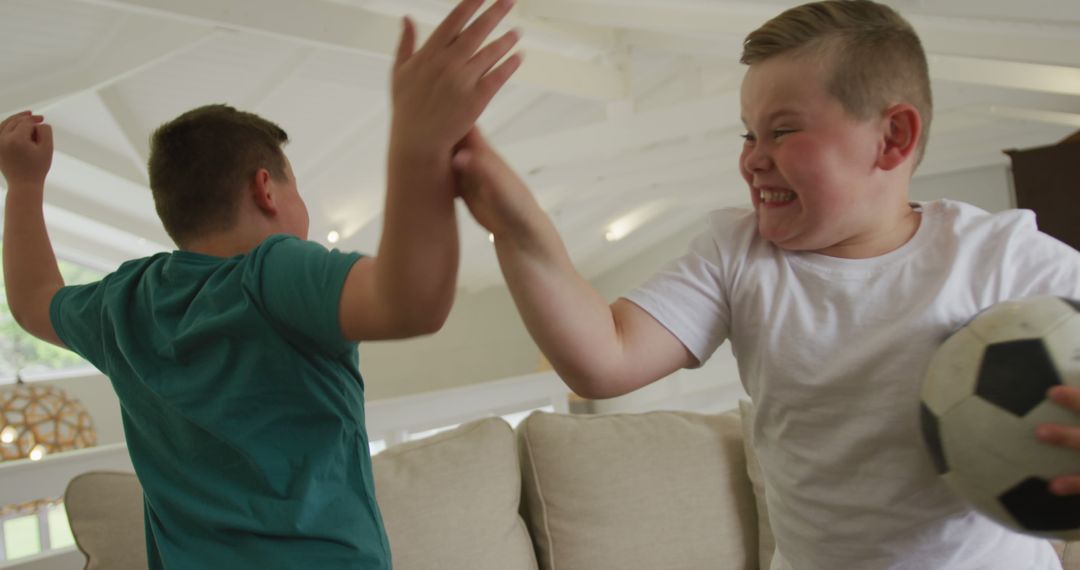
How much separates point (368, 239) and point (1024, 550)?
6.63 metres

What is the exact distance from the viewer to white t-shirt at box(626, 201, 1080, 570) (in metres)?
1.04

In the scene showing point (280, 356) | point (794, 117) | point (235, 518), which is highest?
point (794, 117)

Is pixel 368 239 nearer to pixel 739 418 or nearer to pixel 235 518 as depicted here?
pixel 739 418

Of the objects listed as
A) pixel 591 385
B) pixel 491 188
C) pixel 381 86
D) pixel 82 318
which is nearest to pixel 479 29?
pixel 491 188

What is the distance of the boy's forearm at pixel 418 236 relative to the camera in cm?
77

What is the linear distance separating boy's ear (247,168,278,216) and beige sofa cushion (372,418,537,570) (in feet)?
3.55

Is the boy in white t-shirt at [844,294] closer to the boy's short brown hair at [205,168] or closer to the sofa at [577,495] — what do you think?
the boy's short brown hair at [205,168]

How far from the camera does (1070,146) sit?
4.01m

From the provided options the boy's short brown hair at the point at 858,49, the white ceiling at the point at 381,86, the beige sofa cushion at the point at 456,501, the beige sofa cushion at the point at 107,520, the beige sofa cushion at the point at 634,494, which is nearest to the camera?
the boy's short brown hair at the point at 858,49

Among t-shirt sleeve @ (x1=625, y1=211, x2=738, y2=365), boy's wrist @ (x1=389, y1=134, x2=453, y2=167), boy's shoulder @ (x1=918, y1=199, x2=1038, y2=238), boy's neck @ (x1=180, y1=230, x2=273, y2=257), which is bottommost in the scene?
t-shirt sleeve @ (x1=625, y1=211, x2=738, y2=365)

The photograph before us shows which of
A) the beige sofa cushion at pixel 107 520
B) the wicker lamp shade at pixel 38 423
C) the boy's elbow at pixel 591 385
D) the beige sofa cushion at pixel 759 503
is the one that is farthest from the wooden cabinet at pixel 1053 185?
the wicker lamp shade at pixel 38 423

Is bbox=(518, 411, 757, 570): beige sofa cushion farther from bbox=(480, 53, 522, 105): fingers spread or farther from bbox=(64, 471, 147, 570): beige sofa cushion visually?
bbox=(480, 53, 522, 105): fingers spread

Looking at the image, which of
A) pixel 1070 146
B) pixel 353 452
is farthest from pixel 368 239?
pixel 353 452

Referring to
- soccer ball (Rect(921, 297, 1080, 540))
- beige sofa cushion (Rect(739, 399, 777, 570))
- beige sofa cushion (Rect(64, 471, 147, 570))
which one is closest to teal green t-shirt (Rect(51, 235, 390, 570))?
soccer ball (Rect(921, 297, 1080, 540))
